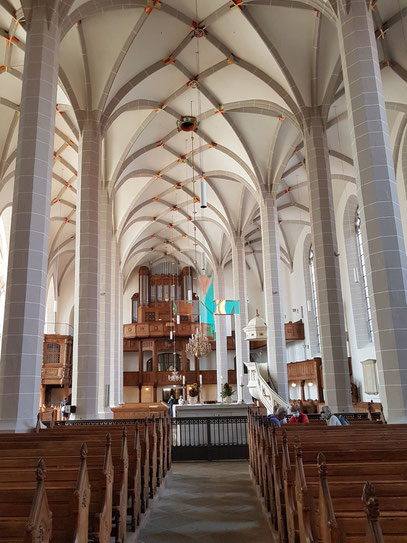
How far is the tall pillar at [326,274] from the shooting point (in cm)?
1108

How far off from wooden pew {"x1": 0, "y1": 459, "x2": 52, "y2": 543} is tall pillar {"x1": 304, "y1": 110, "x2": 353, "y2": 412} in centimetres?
932

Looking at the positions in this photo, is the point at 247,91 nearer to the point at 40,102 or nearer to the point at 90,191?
the point at 90,191

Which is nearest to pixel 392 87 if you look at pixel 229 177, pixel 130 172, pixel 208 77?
pixel 208 77

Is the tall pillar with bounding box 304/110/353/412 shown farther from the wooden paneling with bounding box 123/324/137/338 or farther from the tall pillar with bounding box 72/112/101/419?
the wooden paneling with bounding box 123/324/137/338

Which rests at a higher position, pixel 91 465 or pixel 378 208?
pixel 378 208

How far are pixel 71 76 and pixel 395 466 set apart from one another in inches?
507

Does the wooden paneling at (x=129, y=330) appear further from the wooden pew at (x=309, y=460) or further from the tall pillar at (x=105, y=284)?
the wooden pew at (x=309, y=460)

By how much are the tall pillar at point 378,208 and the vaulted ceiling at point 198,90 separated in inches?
63.9

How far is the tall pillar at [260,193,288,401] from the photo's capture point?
56.3 ft

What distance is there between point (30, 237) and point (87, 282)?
4261 millimetres

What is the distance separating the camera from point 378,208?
26.2 feet

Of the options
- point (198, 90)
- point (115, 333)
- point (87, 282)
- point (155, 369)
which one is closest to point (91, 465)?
point (87, 282)

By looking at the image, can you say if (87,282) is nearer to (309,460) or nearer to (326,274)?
(326,274)

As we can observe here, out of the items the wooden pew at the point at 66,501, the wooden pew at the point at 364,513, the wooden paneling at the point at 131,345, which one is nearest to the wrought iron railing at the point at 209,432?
the wooden pew at the point at 66,501
